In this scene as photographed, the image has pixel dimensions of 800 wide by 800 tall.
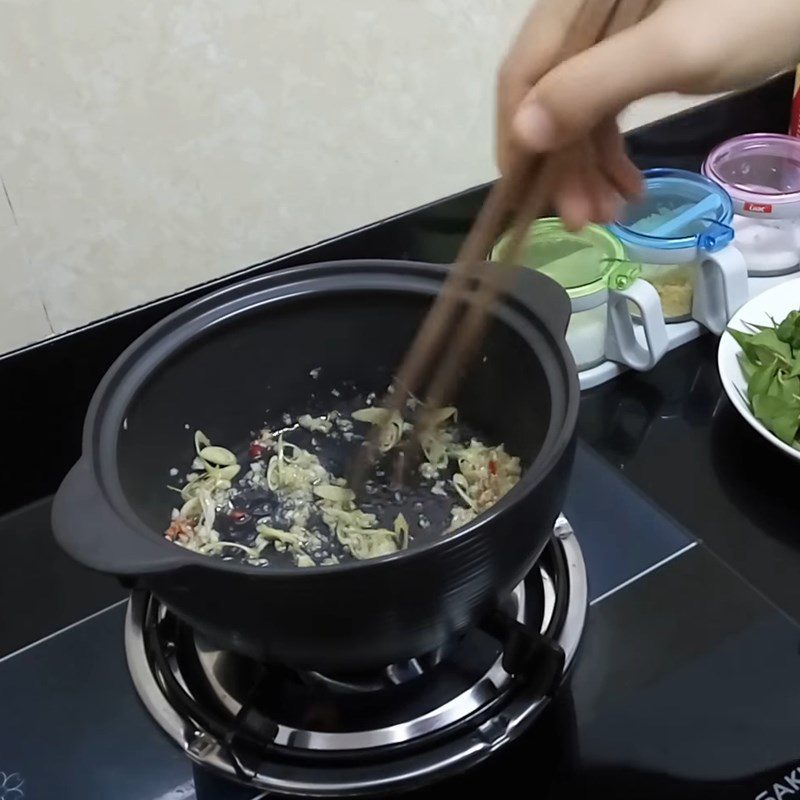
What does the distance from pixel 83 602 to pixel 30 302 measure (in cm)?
24

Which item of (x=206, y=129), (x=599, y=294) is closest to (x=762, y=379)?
(x=599, y=294)

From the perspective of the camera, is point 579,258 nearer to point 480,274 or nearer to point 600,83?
point 480,274

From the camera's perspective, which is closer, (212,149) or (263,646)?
(263,646)

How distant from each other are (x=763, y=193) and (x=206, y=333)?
0.58 m

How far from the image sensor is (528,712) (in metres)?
0.61

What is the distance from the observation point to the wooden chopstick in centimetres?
53

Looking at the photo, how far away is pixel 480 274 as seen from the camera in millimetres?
608

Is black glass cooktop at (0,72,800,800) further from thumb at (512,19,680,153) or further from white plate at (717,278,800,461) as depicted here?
thumb at (512,19,680,153)

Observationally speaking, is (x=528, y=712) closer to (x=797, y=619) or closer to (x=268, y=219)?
(x=797, y=619)

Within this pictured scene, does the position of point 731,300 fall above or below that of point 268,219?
below

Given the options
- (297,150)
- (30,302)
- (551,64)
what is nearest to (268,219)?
(297,150)

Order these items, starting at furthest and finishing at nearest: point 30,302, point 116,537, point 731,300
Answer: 1. point 731,300
2. point 30,302
3. point 116,537

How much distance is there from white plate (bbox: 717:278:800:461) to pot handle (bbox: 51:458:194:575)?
495mm

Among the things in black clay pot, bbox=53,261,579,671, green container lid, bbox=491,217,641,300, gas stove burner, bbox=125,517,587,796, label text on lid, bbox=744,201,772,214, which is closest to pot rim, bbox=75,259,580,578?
black clay pot, bbox=53,261,579,671
